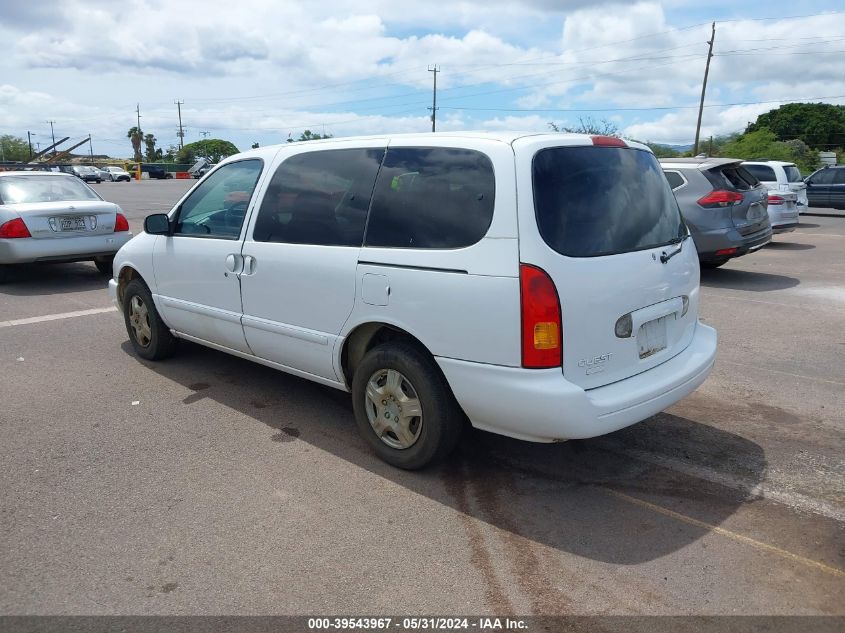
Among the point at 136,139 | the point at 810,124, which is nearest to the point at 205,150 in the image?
the point at 136,139

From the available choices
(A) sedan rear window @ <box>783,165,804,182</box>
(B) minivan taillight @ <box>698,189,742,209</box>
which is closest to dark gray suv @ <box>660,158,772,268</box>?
(B) minivan taillight @ <box>698,189,742,209</box>

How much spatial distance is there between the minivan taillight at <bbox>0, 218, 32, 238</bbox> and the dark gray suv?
852 cm

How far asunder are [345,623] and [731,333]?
220 inches

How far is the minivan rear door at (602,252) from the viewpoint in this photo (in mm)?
3375

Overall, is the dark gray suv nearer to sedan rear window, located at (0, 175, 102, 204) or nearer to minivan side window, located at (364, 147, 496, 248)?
minivan side window, located at (364, 147, 496, 248)

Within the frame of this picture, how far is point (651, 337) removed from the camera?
378 cm

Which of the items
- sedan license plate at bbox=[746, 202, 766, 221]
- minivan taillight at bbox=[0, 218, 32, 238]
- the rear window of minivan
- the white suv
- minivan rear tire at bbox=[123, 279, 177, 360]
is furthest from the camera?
the white suv

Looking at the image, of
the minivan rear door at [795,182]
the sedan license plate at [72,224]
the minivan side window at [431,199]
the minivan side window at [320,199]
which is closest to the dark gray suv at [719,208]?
the minivan side window at [320,199]

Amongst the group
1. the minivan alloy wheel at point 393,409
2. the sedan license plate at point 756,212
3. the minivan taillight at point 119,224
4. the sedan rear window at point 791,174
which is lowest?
the minivan alloy wheel at point 393,409

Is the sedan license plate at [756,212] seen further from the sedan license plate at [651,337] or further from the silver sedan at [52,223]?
the silver sedan at [52,223]

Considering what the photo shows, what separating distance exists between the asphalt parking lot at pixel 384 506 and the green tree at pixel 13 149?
397 feet

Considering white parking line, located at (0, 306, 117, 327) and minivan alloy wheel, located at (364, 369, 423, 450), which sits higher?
minivan alloy wheel, located at (364, 369, 423, 450)

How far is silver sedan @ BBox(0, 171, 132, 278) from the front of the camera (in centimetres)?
915

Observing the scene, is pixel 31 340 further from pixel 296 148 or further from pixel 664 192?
pixel 664 192
